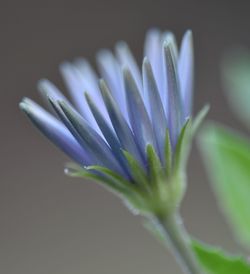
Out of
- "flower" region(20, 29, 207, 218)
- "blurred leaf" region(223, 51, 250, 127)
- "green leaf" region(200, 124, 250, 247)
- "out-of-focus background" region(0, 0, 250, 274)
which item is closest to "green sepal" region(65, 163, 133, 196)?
"flower" region(20, 29, 207, 218)

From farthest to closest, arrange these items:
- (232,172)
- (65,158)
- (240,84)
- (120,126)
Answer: (65,158) → (240,84) → (232,172) → (120,126)

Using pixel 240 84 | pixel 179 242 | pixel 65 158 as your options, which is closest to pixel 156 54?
pixel 179 242

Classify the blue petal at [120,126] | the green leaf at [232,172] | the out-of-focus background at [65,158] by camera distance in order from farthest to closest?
the out-of-focus background at [65,158] < the green leaf at [232,172] < the blue petal at [120,126]

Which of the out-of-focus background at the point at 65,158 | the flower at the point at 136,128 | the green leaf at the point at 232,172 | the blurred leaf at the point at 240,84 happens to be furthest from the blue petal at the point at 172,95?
the out-of-focus background at the point at 65,158

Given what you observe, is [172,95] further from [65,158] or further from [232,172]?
[65,158]

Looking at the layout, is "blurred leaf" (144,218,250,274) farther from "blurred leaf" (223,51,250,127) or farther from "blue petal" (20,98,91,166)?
"blurred leaf" (223,51,250,127)

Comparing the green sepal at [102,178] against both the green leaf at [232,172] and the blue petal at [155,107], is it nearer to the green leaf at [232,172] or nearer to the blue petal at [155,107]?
the blue petal at [155,107]

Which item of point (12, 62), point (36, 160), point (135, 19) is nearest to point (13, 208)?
point (36, 160)
